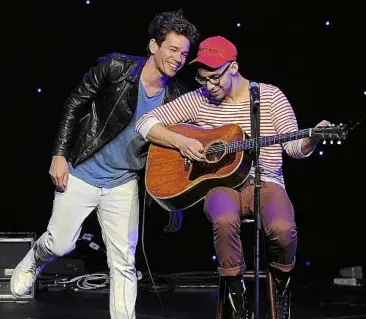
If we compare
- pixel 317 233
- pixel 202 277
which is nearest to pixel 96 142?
pixel 202 277

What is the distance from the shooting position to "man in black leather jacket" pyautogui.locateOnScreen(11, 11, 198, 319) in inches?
193

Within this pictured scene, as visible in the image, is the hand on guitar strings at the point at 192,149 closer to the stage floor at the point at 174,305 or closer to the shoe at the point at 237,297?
the shoe at the point at 237,297

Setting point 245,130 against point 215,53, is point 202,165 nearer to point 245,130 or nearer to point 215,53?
point 245,130

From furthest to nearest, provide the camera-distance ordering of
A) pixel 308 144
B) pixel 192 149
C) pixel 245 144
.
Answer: pixel 192 149, pixel 245 144, pixel 308 144

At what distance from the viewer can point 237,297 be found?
4.28 meters

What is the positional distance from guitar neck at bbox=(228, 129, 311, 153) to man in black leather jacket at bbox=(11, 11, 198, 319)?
29.3 inches

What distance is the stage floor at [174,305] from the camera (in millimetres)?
5754

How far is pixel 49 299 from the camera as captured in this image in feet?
21.5

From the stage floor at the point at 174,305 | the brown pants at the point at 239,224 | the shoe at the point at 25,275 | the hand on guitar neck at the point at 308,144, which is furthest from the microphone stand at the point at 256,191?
the shoe at the point at 25,275

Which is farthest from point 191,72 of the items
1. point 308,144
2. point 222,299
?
point 222,299

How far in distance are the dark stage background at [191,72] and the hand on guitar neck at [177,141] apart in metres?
2.47

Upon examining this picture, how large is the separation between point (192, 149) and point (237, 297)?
87 cm

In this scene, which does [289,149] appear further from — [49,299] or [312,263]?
[312,263]

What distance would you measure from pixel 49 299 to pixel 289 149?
299 cm
